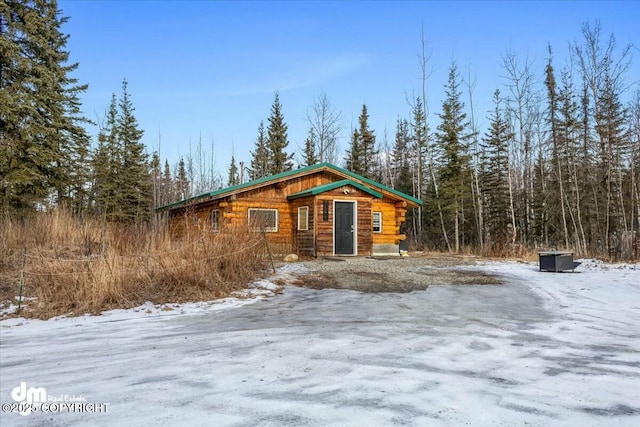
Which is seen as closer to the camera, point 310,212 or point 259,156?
point 310,212

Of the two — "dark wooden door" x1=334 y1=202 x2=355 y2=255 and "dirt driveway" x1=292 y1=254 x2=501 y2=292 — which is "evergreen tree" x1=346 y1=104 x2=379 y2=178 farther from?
"dirt driveway" x1=292 y1=254 x2=501 y2=292

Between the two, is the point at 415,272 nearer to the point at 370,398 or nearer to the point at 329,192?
the point at 329,192

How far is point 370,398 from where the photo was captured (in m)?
3.02

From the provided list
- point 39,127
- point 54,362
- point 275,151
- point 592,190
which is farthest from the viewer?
point 275,151

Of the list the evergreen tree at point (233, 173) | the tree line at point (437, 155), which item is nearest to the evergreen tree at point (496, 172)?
the tree line at point (437, 155)

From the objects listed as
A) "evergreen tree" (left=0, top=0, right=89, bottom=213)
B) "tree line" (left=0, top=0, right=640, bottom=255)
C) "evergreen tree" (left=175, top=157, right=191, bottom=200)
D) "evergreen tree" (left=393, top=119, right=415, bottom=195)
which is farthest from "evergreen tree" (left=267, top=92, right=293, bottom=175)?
"evergreen tree" (left=0, top=0, right=89, bottom=213)

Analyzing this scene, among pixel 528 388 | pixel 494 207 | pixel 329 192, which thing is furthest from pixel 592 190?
pixel 528 388

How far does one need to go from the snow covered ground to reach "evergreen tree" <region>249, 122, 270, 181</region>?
3599 cm

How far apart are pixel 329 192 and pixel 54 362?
1278cm

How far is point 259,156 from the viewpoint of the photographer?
142 feet

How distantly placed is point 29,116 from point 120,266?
15257 mm

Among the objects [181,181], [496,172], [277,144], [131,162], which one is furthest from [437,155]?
[181,181]

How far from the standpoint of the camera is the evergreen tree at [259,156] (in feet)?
138

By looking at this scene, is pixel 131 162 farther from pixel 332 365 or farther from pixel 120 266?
pixel 332 365
